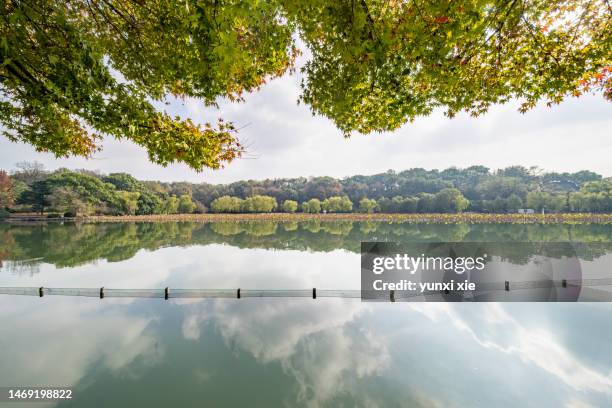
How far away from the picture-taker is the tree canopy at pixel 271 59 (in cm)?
299

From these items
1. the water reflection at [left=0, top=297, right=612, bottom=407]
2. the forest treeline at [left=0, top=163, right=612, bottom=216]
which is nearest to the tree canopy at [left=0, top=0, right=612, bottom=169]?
the water reflection at [left=0, top=297, right=612, bottom=407]

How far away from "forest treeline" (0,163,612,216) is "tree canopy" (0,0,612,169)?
121 ft

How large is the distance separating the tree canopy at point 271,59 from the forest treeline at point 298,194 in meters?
37.0

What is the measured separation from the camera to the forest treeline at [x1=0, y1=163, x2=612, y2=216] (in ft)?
107

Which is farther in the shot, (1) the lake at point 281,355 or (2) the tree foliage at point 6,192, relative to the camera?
(2) the tree foliage at point 6,192

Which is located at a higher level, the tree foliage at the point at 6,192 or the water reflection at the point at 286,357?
the tree foliage at the point at 6,192

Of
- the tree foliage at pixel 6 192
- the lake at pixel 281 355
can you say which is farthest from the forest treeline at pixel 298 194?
the lake at pixel 281 355

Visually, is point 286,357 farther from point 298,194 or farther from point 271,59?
point 298,194

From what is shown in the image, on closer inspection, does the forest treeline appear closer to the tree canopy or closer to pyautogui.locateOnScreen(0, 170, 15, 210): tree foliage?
pyautogui.locateOnScreen(0, 170, 15, 210): tree foliage

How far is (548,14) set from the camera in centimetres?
382

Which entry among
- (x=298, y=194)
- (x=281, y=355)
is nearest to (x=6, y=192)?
(x=298, y=194)

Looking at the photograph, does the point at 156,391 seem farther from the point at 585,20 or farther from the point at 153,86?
the point at 585,20

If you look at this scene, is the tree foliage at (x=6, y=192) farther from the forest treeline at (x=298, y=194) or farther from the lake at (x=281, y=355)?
the lake at (x=281, y=355)

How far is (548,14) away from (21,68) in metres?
7.25
